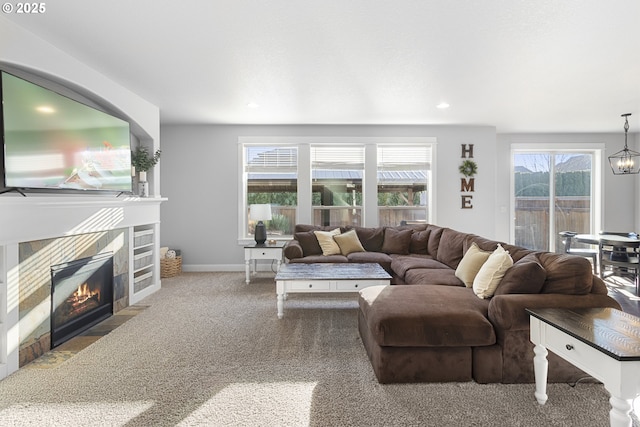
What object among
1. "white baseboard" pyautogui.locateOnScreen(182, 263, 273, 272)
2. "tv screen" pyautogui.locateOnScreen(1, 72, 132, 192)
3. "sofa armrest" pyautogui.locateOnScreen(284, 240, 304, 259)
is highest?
"tv screen" pyautogui.locateOnScreen(1, 72, 132, 192)

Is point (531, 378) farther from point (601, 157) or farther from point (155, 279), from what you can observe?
point (601, 157)

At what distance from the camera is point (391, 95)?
14.1 ft

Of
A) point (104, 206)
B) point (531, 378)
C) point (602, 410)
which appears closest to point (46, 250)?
point (104, 206)

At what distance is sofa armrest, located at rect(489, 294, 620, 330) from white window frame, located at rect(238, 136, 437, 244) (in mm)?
3877

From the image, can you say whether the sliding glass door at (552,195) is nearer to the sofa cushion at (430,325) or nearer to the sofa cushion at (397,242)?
the sofa cushion at (397,242)

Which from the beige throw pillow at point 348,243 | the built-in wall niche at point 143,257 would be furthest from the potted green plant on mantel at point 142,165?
the beige throw pillow at point 348,243

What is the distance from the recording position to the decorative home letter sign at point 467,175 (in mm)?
6062

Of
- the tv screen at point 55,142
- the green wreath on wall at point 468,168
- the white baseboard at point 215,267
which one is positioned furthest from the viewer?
the green wreath on wall at point 468,168

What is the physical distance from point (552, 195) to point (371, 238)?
13.6 ft

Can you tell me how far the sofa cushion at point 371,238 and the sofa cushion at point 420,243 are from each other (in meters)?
0.47

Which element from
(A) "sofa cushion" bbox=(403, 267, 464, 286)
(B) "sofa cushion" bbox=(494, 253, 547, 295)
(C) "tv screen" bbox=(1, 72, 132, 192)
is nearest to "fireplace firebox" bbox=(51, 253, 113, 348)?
(C) "tv screen" bbox=(1, 72, 132, 192)

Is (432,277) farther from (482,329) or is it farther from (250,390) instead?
(250,390)

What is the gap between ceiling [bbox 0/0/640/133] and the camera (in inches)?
95.0

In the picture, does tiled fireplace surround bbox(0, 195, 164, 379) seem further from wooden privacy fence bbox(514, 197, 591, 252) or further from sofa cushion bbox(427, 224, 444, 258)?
wooden privacy fence bbox(514, 197, 591, 252)
